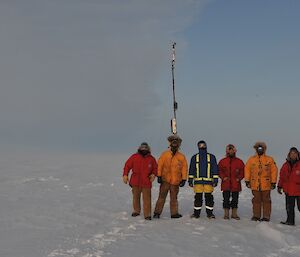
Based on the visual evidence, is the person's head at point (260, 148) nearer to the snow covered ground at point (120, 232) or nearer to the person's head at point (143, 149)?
the snow covered ground at point (120, 232)

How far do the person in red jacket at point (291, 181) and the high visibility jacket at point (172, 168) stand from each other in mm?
2616

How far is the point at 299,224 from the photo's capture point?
37.8 feet

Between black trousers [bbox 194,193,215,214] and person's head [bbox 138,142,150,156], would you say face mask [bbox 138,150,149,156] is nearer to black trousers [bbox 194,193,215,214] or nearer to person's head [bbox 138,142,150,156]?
person's head [bbox 138,142,150,156]

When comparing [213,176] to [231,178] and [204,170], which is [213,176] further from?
[231,178]

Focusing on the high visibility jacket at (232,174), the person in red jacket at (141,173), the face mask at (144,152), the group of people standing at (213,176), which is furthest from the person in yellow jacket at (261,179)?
the face mask at (144,152)

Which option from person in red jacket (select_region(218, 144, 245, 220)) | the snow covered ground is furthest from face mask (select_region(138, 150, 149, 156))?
person in red jacket (select_region(218, 144, 245, 220))

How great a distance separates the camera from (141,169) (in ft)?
39.2

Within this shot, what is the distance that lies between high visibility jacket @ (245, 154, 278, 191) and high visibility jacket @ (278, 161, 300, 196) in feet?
0.75

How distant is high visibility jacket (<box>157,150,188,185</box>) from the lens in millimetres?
11805

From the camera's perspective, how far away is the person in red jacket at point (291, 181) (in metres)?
11.2

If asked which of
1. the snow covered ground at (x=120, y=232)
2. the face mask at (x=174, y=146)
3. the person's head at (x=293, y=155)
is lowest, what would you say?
the snow covered ground at (x=120, y=232)

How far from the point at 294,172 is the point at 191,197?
6339 mm

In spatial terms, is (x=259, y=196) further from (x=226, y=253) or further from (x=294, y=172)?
(x=226, y=253)

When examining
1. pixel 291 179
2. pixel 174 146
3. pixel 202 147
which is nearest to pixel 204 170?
pixel 202 147
